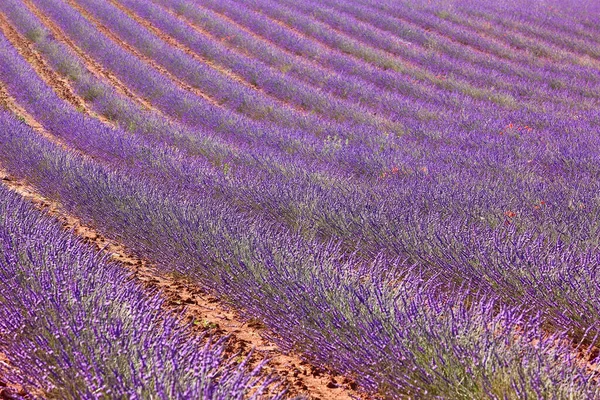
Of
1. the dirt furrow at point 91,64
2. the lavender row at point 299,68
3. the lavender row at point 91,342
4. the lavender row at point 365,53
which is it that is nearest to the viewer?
the lavender row at point 91,342

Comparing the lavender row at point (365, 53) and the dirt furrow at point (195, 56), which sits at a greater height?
the lavender row at point (365, 53)

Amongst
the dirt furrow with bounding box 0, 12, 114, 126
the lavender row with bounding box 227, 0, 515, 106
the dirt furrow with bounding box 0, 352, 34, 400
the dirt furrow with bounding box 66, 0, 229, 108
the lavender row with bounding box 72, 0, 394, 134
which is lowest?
the dirt furrow with bounding box 0, 12, 114, 126

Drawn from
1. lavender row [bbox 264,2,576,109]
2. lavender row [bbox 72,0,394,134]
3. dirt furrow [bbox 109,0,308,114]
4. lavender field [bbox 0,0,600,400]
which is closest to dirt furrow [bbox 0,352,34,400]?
lavender field [bbox 0,0,600,400]

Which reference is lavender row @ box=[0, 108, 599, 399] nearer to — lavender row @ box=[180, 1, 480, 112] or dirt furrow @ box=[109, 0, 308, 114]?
dirt furrow @ box=[109, 0, 308, 114]

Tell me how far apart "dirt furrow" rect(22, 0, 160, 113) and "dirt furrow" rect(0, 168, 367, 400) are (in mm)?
6101

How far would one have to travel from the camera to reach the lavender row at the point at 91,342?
187 cm

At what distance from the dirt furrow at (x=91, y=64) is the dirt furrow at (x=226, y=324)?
20.0 feet

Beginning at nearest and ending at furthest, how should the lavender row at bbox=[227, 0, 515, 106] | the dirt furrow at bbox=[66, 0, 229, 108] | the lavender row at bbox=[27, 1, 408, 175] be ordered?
the lavender row at bbox=[27, 1, 408, 175], the lavender row at bbox=[227, 0, 515, 106], the dirt furrow at bbox=[66, 0, 229, 108]

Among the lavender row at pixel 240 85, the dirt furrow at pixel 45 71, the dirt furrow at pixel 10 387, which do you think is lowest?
the dirt furrow at pixel 45 71

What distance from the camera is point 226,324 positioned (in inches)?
131

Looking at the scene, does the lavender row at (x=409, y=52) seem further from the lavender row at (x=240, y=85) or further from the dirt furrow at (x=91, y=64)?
the dirt furrow at (x=91, y=64)

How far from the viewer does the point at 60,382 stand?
203 centimetres

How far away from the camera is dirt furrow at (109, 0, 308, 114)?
10.6m

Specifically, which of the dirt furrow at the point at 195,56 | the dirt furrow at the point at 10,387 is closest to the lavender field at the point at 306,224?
the dirt furrow at the point at 10,387
